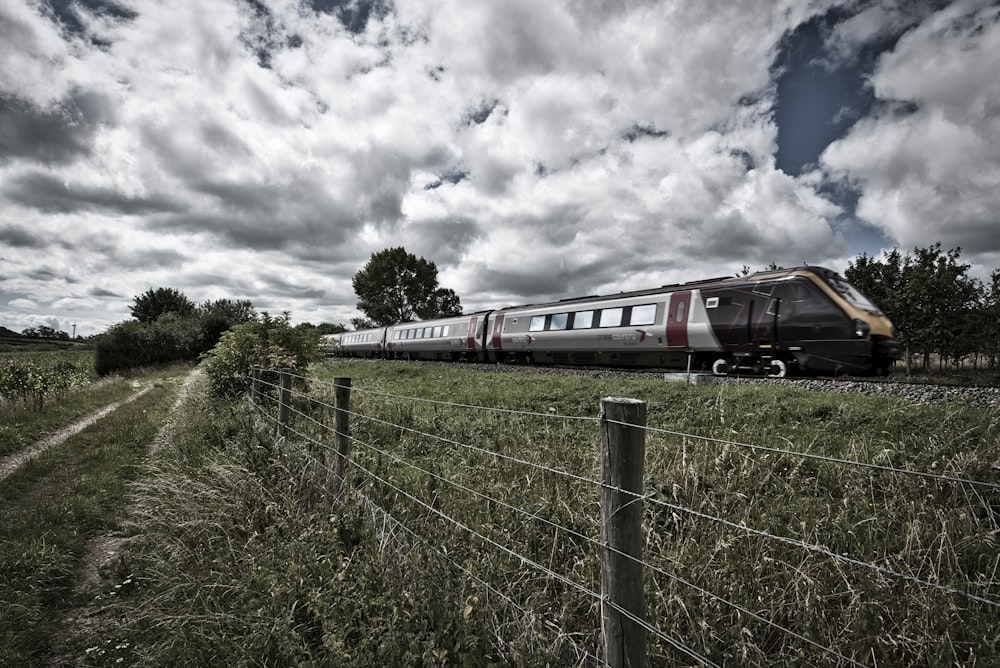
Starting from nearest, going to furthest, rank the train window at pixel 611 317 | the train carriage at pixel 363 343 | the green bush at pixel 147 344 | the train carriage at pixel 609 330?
1. the train carriage at pixel 609 330
2. the train window at pixel 611 317
3. the green bush at pixel 147 344
4. the train carriage at pixel 363 343

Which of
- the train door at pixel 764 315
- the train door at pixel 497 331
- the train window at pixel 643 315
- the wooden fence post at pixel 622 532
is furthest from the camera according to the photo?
the train door at pixel 497 331

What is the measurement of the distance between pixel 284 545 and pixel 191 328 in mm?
30394

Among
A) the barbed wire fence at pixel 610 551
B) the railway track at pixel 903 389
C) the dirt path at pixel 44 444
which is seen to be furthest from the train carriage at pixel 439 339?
the barbed wire fence at pixel 610 551

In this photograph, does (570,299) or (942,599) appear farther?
(570,299)

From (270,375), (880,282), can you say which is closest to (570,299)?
(270,375)

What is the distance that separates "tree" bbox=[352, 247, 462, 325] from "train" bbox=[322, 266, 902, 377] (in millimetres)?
33758

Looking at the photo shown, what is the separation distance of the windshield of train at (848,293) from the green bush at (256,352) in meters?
11.0

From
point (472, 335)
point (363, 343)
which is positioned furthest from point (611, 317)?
point (363, 343)

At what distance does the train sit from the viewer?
9.96 meters

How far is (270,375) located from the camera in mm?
8094

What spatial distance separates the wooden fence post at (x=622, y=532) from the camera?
1.57m

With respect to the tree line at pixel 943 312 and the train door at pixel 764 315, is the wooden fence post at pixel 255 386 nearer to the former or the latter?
the train door at pixel 764 315

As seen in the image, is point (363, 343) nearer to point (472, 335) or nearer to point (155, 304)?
point (472, 335)

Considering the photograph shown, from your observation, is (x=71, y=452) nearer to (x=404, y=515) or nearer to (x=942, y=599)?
(x=404, y=515)
